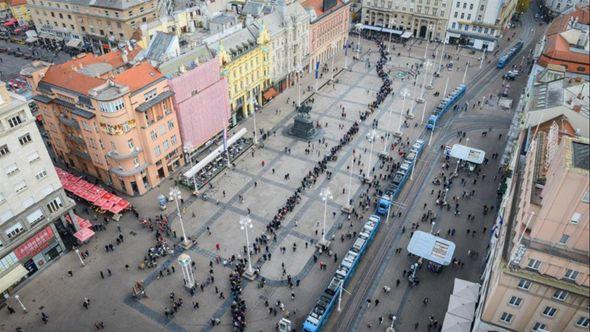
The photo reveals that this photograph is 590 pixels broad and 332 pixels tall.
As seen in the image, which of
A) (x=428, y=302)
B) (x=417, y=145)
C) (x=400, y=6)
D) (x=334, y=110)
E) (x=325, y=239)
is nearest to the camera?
(x=428, y=302)

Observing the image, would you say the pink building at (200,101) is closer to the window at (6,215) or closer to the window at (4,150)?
the window at (4,150)

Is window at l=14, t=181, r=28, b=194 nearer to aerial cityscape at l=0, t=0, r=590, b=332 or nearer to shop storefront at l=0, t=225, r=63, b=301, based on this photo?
aerial cityscape at l=0, t=0, r=590, b=332

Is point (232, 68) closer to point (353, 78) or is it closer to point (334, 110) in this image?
point (334, 110)

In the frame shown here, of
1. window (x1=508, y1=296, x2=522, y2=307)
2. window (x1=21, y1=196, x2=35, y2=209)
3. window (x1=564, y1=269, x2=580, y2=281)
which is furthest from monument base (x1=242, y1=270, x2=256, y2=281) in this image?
window (x1=564, y1=269, x2=580, y2=281)

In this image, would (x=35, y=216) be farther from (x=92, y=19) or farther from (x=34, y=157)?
(x=92, y=19)

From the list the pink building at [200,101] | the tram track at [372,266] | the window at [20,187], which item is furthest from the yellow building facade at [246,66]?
the window at [20,187]

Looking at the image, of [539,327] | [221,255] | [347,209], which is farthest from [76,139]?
[539,327]

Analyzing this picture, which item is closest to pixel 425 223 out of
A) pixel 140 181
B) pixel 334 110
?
pixel 334 110
